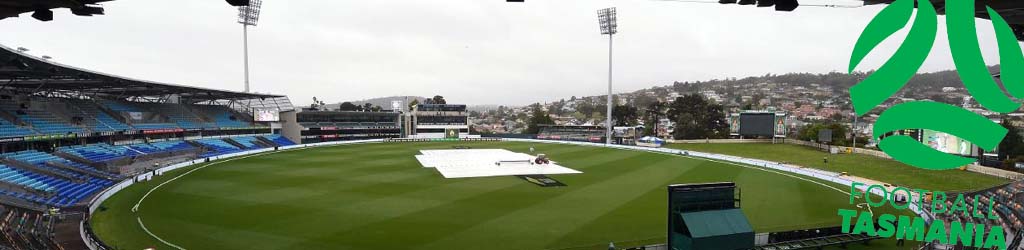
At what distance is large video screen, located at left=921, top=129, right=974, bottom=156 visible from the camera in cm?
3647

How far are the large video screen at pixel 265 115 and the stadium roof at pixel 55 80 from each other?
16.5 m

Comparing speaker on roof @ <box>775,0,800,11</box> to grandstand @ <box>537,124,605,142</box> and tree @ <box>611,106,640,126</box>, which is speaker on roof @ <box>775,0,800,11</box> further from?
→ tree @ <box>611,106,640,126</box>

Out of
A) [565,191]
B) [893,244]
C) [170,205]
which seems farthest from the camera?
[565,191]

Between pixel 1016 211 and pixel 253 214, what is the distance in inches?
1442

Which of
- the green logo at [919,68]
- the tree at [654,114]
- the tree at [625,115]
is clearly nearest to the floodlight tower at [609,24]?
the tree at [654,114]

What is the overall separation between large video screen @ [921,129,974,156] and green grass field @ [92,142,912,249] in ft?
41.7

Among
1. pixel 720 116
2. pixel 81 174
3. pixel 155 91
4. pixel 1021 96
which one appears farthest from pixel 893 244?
pixel 720 116

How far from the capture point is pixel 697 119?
100688mm

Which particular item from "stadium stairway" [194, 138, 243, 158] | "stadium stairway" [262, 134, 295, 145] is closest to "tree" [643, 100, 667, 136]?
"stadium stairway" [262, 134, 295, 145]

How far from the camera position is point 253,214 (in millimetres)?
23703

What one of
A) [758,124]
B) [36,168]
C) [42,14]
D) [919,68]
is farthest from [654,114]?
[42,14]

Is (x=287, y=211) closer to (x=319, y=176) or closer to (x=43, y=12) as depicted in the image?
(x=319, y=176)

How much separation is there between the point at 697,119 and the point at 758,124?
29.6 meters

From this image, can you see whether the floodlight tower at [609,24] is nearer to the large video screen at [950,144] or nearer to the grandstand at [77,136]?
the large video screen at [950,144]
